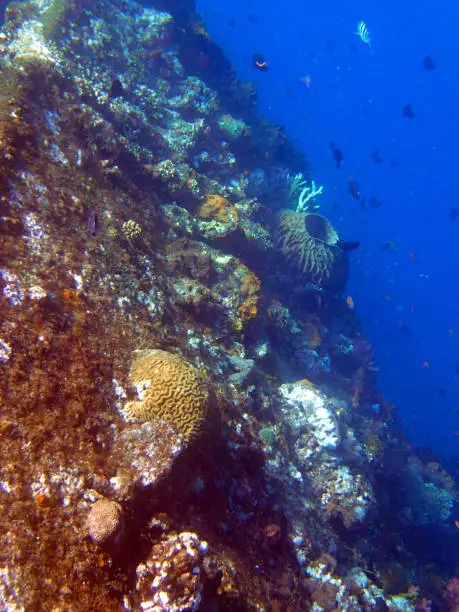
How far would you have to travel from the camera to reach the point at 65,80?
6414 millimetres

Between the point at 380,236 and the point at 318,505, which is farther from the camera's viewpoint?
the point at 380,236

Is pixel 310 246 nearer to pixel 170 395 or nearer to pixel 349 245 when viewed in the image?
pixel 349 245

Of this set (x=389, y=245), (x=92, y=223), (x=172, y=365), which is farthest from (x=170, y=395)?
(x=389, y=245)

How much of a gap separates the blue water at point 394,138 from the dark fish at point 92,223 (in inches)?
1527

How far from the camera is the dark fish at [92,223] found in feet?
14.4

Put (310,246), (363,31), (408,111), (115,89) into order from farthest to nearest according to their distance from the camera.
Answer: (408,111) → (363,31) → (310,246) → (115,89)

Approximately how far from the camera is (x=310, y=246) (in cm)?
920

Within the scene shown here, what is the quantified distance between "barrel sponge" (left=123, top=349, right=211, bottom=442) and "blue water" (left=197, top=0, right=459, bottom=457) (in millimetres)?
39145

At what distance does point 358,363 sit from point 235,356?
7.65 metres

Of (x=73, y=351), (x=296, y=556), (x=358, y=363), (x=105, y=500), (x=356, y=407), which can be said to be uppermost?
(x=358, y=363)

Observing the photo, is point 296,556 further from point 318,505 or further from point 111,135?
point 111,135

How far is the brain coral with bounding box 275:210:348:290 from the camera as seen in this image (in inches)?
362

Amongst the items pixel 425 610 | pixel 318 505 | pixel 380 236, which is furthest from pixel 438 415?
pixel 318 505

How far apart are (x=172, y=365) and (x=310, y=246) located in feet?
21.6
